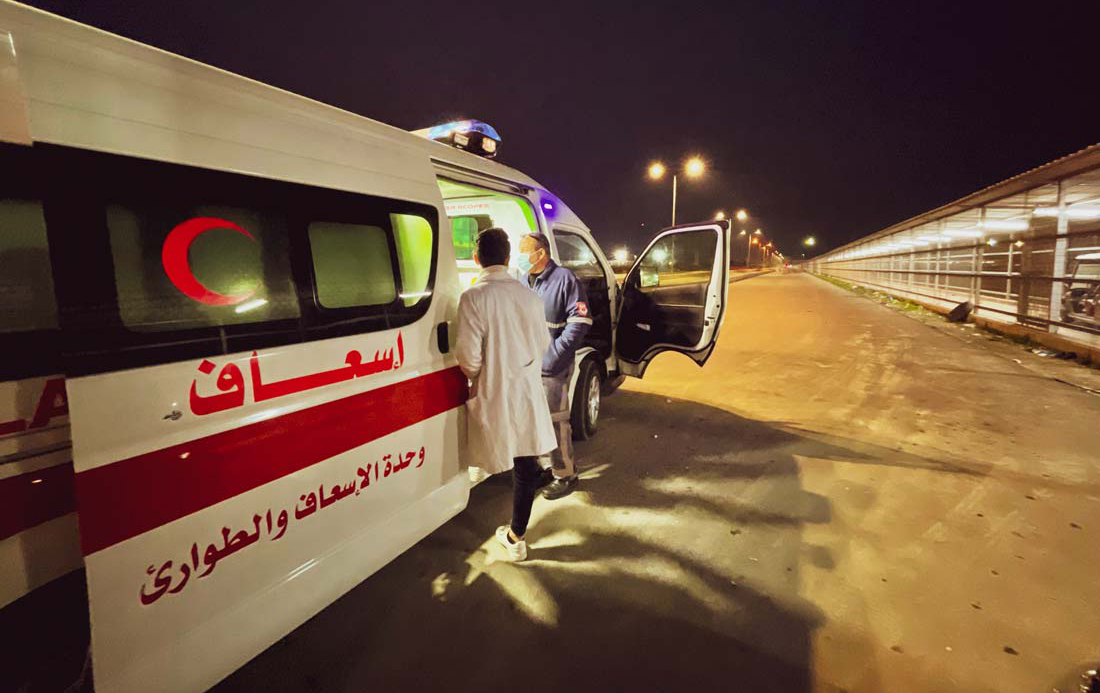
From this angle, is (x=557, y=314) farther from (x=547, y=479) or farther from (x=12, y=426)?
(x=12, y=426)

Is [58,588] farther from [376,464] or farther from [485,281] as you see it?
[485,281]

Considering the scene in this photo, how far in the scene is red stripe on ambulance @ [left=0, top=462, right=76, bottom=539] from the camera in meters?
1.48

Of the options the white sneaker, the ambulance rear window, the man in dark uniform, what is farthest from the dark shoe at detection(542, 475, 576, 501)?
the ambulance rear window

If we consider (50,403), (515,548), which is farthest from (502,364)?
(50,403)

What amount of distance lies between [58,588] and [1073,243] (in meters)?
13.0

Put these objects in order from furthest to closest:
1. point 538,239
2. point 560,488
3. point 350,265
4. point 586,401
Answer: point 586,401, point 560,488, point 538,239, point 350,265

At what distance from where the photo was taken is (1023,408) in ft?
18.3

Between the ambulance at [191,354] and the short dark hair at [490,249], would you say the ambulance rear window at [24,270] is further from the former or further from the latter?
the short dark hair at [490,249]

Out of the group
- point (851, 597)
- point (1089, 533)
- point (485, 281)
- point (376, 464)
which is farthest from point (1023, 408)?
point (376, 464)

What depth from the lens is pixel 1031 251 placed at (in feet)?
32.7

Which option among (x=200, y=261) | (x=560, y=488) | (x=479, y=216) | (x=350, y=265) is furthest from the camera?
(x=479, y=216)

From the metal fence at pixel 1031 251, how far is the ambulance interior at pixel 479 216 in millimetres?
8704

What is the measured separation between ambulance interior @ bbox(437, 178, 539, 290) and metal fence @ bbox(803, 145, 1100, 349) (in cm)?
870

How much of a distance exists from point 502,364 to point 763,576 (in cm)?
186
